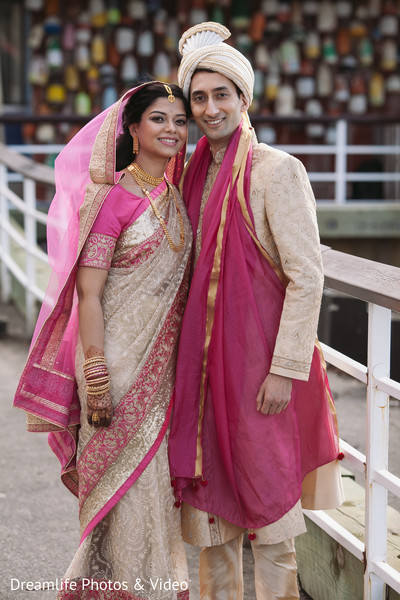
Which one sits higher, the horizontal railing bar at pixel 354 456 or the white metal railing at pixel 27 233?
the white metal railing at pixel 27 233

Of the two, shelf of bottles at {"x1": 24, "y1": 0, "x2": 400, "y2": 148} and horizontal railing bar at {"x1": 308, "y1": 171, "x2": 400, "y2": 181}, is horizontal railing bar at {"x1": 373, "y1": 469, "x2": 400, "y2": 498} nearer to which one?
horizontal railing bar at {"x1": 308, "y1": 171, "x2": 400, "y2": 181}

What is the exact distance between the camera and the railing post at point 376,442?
2314 millimetres

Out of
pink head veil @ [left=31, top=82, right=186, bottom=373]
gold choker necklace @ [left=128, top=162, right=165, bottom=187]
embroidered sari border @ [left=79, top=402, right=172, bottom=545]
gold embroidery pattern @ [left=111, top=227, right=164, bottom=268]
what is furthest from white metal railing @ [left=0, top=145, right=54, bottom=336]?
embroidered sari border @ [left=79, top=402, right=172, bottom=545]

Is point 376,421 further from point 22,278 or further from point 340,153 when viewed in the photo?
point 340,153

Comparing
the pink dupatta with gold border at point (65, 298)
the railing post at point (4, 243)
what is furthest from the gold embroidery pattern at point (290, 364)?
the railing post at point (4, 243)

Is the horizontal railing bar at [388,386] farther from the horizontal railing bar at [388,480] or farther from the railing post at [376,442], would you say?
the horizontal railing bar at [388,480]

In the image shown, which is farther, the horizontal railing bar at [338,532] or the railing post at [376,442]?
the horizontal railing bar at [338,532]

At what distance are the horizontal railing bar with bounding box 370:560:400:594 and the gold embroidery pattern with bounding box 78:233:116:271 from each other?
3.59 feet

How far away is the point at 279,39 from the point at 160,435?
8.22m

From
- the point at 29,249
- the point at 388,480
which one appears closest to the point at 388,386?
the point at 388,480

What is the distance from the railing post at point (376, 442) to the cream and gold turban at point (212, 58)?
72cm

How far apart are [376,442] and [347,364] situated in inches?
10.9

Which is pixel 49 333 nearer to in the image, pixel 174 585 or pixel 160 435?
pixel 160 435

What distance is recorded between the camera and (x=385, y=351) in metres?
2.32
